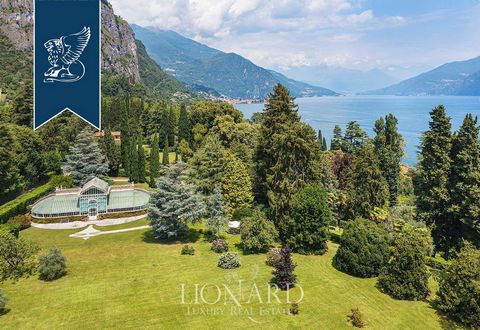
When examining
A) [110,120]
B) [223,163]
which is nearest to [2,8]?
[110,120]

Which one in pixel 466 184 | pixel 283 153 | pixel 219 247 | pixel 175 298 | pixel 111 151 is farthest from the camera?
pixel 111 151

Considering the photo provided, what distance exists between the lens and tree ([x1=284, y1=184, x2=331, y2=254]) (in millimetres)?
29656

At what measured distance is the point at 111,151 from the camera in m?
58.7

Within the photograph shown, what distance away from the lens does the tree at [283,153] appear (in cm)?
3431

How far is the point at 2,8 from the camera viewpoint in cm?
17188

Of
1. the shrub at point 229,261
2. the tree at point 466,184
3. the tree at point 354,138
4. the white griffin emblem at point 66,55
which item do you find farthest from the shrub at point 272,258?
the tree at point 354,138

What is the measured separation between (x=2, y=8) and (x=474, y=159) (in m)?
212

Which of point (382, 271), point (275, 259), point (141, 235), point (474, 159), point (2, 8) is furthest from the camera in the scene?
point (2, 8)

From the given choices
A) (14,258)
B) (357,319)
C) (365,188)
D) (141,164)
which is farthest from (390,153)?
(14,258)

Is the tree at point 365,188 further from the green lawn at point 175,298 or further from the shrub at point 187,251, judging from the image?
the shrub at point 187,251

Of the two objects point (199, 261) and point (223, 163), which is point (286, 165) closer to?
point (223, 163)

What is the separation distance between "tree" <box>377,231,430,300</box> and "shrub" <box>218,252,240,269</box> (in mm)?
10618

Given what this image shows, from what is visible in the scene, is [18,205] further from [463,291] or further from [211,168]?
[463,291]

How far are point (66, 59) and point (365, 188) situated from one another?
30.8 m
